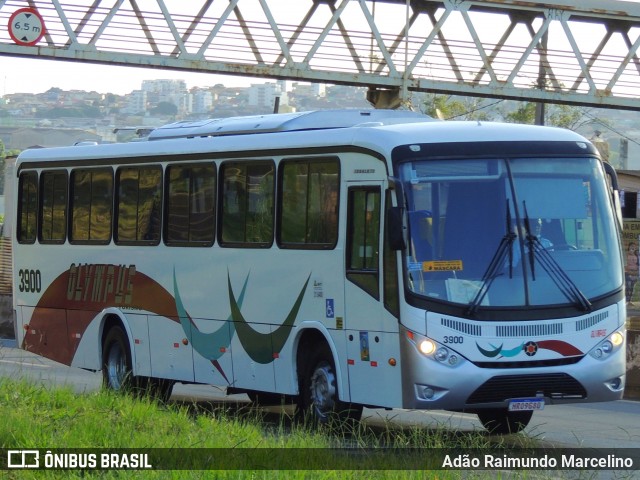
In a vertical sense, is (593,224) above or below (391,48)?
below

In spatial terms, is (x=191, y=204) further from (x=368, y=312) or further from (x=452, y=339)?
(x=452, y=339)

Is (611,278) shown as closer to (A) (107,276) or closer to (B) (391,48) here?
(A) (107,276)

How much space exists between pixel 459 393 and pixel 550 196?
2093 millimetres

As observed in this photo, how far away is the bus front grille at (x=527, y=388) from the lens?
12867mm

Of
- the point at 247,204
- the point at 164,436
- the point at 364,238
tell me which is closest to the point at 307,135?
the point at 247,204

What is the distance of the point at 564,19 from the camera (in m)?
43.7

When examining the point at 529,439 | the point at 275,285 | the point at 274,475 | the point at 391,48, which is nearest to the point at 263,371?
the point at 275,285

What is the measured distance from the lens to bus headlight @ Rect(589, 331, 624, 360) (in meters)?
13.3

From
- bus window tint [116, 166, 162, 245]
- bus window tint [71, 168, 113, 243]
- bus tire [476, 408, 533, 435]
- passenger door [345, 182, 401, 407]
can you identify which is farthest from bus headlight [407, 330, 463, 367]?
bus window tint [71, 168, 113, 243]

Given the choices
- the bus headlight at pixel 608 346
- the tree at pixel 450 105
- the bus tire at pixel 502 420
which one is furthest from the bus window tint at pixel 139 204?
the tree at pixel 450 105

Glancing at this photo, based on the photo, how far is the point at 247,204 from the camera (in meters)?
15.9

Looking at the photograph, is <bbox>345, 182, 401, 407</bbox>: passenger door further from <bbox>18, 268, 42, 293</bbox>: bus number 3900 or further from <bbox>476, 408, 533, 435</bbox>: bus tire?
<bbox>18, 268, 42, 293</bbox>: bus number 3900

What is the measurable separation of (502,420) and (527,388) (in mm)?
1832

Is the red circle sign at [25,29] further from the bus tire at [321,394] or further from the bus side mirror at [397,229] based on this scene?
the bus side mirror at [397,229]
